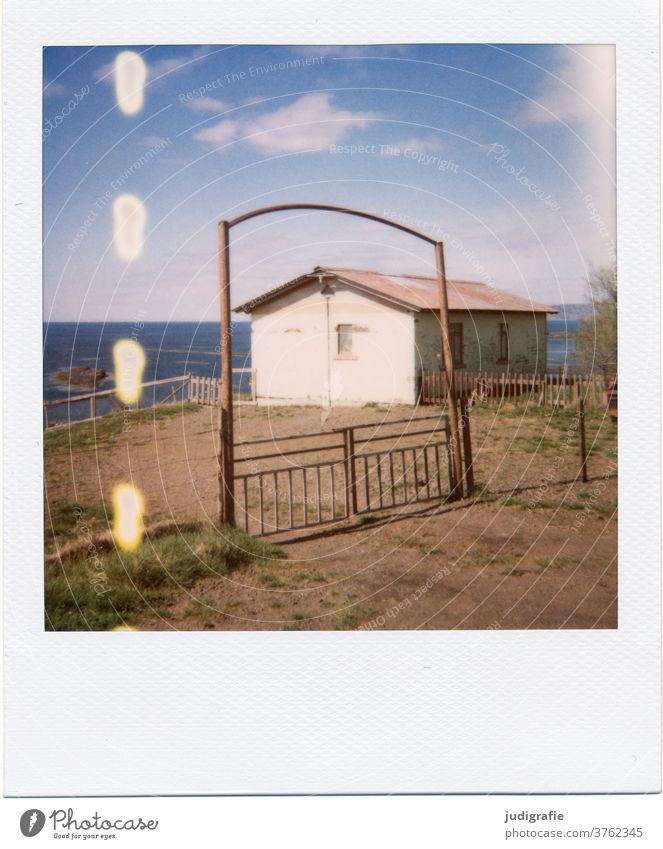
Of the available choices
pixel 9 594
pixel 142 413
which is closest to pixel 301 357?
pixel 142 413

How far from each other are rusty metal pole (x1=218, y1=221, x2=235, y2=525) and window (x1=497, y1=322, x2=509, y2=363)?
6839 mm

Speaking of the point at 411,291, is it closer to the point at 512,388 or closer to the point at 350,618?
the point at 512,388

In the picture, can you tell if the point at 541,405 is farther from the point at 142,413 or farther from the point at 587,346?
the point at 142,413

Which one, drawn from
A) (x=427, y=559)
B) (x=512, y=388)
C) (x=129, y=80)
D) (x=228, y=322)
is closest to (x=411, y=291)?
(x=512, y=388)

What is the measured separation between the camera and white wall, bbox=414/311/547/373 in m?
8.91

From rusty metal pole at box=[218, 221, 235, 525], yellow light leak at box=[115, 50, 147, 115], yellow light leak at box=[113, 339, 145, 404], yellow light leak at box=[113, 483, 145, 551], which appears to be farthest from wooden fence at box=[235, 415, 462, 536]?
yellow light leak at box=[115, 50, 147, 115]

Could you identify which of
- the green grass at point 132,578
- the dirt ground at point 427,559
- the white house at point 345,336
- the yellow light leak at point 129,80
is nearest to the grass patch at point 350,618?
the dirt ground at point 427,559

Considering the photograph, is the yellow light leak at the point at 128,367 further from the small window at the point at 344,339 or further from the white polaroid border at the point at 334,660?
the small window at the point at 344,339

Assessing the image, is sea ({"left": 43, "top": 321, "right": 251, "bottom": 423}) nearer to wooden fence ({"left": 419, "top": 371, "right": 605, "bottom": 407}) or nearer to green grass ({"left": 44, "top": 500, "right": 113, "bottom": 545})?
green grass ({"left": 44, "top": 500, "right": 113, "bottom": 545})

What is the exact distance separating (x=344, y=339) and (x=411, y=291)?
118 centimetres

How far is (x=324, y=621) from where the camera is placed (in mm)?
3994

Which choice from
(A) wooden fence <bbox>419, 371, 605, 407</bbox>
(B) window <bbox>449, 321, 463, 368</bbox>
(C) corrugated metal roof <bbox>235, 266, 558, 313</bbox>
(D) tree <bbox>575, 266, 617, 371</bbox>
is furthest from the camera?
(B) window <bbox>449, 321, 463, 368</bbox>

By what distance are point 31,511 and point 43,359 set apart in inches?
35.0

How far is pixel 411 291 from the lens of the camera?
8.04 meters
